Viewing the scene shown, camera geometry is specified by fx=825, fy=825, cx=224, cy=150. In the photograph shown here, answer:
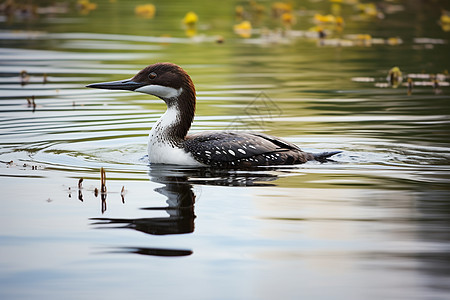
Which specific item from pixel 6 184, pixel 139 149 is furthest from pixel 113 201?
pixel 139 149

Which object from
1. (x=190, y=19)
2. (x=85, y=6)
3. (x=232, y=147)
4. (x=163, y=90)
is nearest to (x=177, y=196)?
(x=232, y=147)

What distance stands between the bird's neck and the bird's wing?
0.40 feet

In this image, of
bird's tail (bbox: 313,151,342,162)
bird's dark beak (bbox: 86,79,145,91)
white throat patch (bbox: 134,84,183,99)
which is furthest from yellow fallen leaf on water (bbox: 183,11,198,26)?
bird's tail (bbox: 313,151,342,162)

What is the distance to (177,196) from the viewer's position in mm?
6922

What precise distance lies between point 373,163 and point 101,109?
203 inches

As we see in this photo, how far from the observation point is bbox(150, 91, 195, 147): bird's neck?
845 centimetres

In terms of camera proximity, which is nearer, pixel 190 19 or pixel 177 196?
pixel 177 196

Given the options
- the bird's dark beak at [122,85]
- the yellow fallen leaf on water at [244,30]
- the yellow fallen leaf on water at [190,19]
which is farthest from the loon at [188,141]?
the yellow fallen leaf on water at [190,19]

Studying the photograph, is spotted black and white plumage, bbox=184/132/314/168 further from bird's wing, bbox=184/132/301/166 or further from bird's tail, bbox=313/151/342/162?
bird's tail, bbox=313/151/342/162

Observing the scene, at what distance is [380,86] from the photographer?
47.1 feet

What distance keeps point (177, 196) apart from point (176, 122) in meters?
1.76

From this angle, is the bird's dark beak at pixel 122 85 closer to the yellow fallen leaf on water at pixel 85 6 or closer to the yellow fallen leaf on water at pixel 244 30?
the yellow fallen leaf on water at pixel 244 30

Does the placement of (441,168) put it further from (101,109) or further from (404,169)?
(101,109)

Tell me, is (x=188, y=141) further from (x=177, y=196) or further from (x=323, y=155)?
(x=177, y=196)
